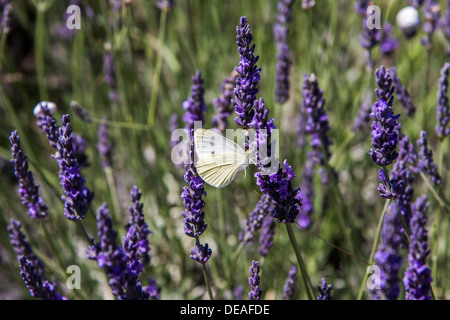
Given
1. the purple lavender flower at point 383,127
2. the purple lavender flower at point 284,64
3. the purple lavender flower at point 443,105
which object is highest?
the purple lavender flower at point 284,64

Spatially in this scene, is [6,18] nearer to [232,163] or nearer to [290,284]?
[232,163]

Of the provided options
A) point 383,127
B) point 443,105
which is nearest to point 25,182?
point 383,127

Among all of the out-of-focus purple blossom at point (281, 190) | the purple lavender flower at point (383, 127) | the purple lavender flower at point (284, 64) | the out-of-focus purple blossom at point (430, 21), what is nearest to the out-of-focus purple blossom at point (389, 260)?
the purple lavender flower at point (383, 127)

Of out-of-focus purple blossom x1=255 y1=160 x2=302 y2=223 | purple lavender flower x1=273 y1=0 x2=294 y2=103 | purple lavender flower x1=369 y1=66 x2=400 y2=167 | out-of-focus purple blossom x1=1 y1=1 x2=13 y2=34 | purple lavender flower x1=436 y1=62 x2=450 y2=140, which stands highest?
out-of-focus purple blossom x1=1 y1=1 x2=13 y2=34

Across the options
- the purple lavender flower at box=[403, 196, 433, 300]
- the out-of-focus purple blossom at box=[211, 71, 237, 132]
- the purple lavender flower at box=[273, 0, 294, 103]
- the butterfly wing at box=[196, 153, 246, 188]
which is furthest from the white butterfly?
the purple lavender flower at box=[273, 0, 294, 103]

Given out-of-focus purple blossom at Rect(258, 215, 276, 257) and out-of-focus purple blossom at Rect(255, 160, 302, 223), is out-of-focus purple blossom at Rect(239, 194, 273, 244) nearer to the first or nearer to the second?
out-of-focus purple blossom at Rect(258, 215, 276, 257)

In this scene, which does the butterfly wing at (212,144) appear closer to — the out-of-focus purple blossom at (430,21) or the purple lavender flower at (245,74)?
the purple lavender flower at (245,74)
